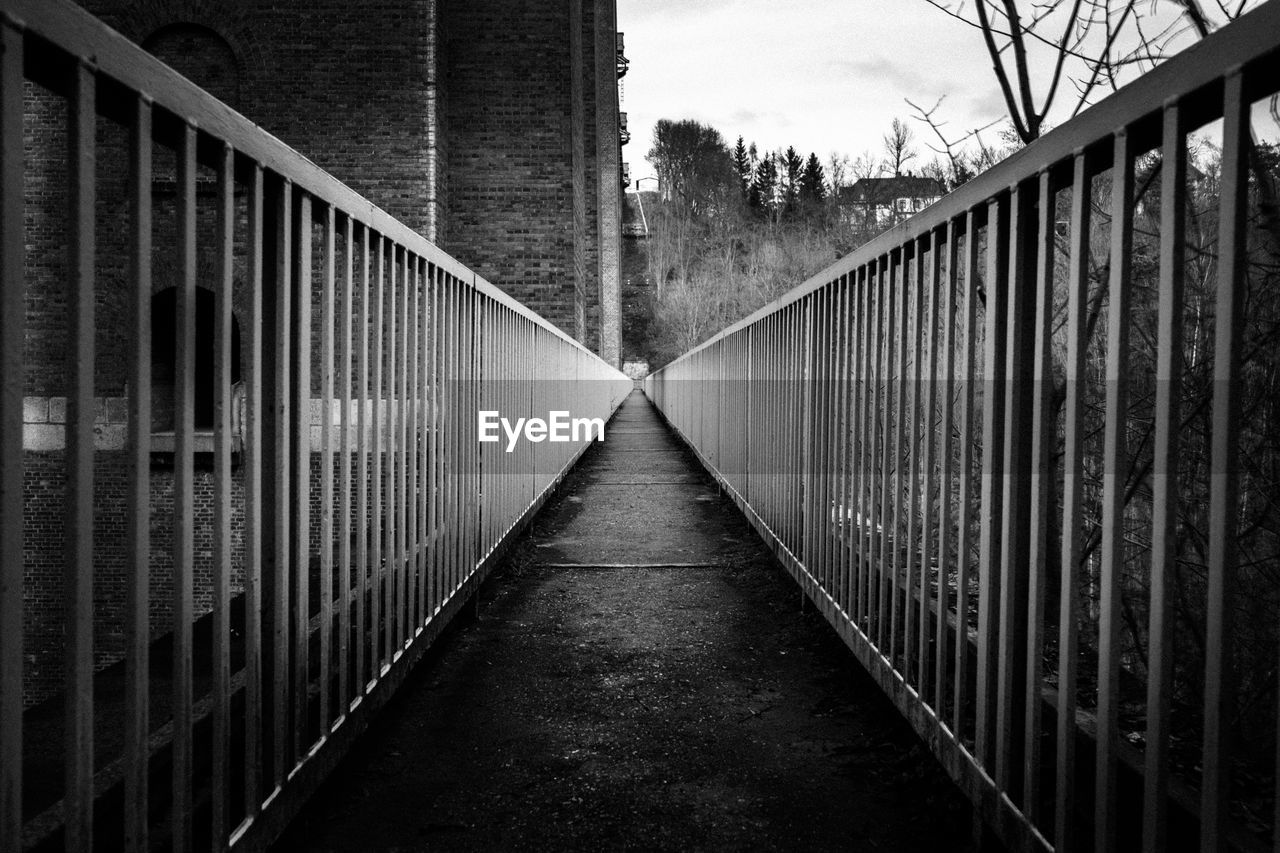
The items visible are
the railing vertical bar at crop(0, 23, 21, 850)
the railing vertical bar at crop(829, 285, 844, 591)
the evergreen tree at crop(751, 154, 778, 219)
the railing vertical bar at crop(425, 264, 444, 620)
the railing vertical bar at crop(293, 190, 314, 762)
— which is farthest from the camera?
the evergreen tree at crop(751, 154, 778, 219)

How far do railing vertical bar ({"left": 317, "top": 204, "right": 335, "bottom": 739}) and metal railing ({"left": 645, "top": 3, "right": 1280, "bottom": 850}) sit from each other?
1.53 m

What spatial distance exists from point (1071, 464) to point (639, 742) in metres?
1.61

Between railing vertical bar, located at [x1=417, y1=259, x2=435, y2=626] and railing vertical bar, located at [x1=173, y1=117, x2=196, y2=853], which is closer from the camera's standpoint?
railing vertical bar, located at [x1=173, y1=117, x2=196, y2=853]

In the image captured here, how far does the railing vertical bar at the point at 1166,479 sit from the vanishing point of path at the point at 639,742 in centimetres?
87

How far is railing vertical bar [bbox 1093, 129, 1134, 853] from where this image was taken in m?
1.59

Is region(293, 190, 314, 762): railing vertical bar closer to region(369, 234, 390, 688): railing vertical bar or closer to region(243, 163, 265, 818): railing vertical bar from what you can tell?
region(243, 163, 265, 818): railing vertical bar

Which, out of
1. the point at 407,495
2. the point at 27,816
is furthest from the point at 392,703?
the point at 27,816

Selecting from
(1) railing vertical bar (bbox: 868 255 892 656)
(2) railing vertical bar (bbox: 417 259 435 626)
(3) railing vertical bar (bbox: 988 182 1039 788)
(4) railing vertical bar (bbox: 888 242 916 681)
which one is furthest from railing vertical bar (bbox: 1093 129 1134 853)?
(2) railing vertical bar (bbox: 417 259 435 626)

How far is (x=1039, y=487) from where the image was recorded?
1943 mm

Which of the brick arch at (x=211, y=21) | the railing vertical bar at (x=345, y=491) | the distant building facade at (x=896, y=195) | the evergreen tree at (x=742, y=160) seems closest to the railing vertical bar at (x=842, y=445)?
the distant building facade at (x=896, y=195)

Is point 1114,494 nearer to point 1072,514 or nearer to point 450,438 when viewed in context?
point 1072,514

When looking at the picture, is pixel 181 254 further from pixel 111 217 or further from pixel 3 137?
pixel 111 217

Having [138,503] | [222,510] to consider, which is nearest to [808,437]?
[222,510]

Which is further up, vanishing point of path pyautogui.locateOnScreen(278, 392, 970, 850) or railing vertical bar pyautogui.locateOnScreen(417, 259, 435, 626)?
railing vertical bar pyautogui.locateOnScreen(417, 259, 435, 626)
